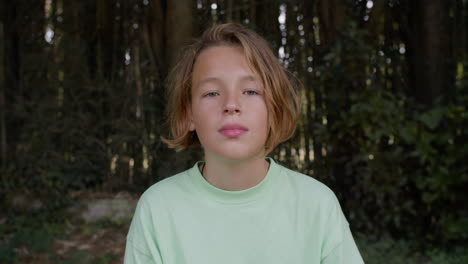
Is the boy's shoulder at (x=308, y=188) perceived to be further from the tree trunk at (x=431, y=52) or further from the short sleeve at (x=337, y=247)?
the tree trunk at (x=431, y=52)

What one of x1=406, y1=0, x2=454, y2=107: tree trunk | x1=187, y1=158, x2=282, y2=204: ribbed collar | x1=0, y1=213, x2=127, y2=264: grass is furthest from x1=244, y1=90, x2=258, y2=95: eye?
x1=406, y1=0, x2=454, y2=107: tree trunk

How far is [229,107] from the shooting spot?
1.46 meters

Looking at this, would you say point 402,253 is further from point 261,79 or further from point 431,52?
point 261,79

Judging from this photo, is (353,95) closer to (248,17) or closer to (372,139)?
(372,139)

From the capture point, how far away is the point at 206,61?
1618mm

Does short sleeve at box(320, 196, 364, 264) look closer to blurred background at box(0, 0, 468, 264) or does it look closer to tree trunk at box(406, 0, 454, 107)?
blurred background at box(0, 0, 468, 264)

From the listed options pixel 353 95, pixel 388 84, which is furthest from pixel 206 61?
pixel 388 84

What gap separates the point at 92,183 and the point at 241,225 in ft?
11.4

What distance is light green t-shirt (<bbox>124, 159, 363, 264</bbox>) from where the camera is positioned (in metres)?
1.50

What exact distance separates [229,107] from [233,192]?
0.29 m

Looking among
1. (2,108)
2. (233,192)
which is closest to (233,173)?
(233,192)

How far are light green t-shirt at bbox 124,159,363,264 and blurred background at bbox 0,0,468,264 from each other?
69.2 inches

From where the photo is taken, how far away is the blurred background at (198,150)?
332 centimetres

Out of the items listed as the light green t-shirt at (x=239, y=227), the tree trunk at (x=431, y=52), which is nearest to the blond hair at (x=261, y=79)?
the light green t-shirt at (x=239, y=227)
